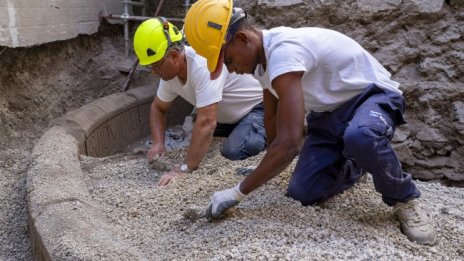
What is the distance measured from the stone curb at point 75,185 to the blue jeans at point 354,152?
3.41 ft

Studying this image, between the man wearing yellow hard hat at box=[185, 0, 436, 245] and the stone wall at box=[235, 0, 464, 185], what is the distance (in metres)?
1.85

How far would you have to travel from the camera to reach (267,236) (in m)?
2.11

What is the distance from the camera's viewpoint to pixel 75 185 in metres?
2.63

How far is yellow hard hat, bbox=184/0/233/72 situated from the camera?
2.26m

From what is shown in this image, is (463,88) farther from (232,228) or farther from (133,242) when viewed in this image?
(133,242)

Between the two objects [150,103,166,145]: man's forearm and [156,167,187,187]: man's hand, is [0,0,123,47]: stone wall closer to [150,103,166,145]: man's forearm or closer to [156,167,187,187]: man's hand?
[150,103,166,145]: man's forearm

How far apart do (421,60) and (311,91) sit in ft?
7.29

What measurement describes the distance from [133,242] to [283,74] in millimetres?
1010

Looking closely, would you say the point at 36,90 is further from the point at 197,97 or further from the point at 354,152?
the point at 354,152

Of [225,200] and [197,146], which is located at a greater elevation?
[225,200]

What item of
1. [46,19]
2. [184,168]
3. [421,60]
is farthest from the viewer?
[46,19]


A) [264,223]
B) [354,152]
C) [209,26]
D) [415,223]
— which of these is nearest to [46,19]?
[209,26]

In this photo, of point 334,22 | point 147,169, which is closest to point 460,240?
point 147,169

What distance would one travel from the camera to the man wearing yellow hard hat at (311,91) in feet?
6.95
